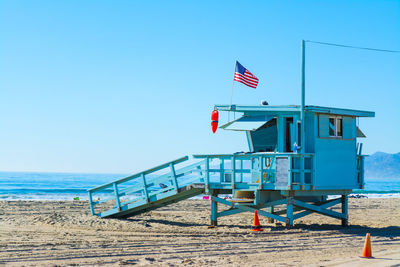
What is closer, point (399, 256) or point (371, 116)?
point (399, 256)

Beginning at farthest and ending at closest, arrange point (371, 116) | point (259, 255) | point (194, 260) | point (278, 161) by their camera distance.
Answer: point (371, 116)
point (278, 161)
point (259, 255)
point (194, 260)

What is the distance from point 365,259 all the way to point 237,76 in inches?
339

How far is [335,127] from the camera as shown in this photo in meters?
16.2

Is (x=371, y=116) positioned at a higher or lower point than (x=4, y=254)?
higher

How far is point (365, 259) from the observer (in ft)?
33.9

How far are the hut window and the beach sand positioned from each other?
3054 mm

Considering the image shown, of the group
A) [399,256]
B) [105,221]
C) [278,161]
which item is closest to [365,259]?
[399,256]

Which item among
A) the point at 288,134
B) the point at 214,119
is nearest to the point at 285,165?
the point at 288,134

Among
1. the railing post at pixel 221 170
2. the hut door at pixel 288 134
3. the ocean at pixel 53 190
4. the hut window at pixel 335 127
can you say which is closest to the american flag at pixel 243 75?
the hut door at pixel 288 134

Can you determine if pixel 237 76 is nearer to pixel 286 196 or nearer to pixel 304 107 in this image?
pixel 304 107

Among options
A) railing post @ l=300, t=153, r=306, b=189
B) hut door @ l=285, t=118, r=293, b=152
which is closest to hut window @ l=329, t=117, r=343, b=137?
hut door @ l=285, t=118, r=293, b=152

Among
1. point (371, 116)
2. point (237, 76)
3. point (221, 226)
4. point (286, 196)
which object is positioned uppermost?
point (237, 76)

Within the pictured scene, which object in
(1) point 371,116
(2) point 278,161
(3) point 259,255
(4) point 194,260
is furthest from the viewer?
(1) point 371,116

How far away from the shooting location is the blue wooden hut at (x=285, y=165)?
1538 centimetres
